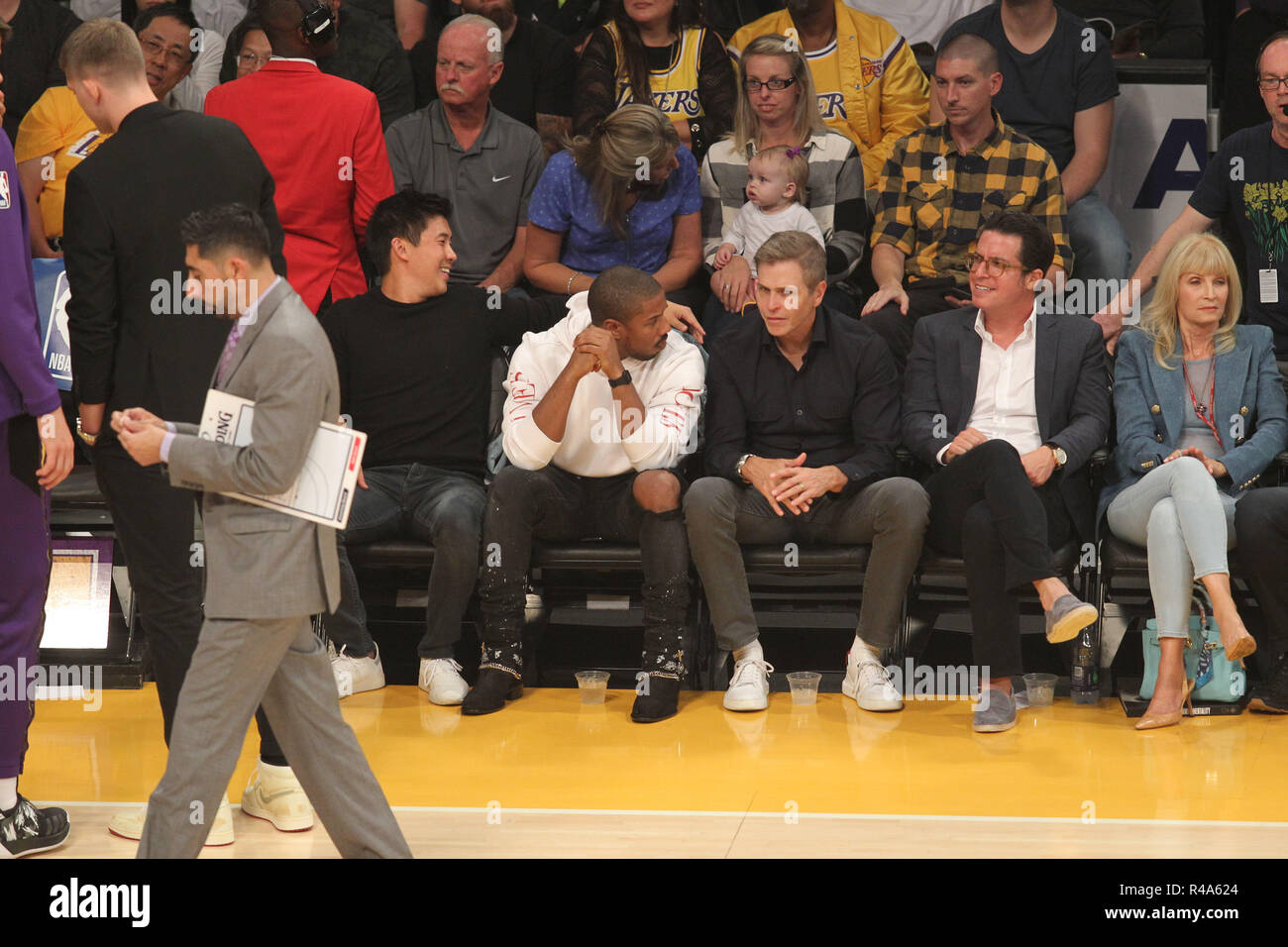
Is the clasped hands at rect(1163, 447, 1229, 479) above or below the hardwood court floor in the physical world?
above

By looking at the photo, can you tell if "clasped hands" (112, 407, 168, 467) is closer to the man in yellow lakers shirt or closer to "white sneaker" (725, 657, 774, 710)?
"white sneaker" (725, 657, 774, 710)

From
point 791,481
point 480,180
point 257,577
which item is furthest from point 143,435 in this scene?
point 480,180

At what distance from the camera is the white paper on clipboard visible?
313 cm

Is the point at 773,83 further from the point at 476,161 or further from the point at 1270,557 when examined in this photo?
the point at 1270,557

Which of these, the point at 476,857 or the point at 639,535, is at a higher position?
the point at 639,535

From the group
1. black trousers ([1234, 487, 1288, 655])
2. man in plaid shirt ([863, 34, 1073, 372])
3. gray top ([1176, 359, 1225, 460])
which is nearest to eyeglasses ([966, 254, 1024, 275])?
man in plaid shirt ([863, 34, 1073, 372])

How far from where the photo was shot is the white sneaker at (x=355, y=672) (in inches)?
201

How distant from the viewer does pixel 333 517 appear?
3.17 m

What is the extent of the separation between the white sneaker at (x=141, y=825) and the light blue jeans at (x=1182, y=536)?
2.85 meters

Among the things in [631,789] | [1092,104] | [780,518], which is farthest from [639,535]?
[1092,104]

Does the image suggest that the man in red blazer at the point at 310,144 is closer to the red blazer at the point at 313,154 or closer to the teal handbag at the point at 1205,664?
the red blazer at the point at 313,154

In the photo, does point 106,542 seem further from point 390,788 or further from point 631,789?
point 631,789

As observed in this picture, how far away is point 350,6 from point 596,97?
3.80 feet

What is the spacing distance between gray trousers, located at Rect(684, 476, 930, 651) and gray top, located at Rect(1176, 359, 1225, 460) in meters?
0.99
